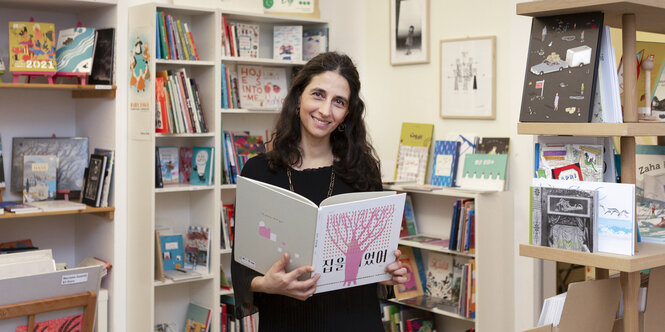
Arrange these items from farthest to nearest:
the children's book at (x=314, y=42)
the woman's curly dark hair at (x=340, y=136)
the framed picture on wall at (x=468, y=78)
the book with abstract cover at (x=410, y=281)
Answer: the children's book at (x=314, y=42), the book with abstract cover at (x=410, y=281), the framed picture on wall at (x=468, y=78), the woman's curly dark hair at (x=340, y=136)

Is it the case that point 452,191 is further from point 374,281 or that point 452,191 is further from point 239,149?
point 374,281

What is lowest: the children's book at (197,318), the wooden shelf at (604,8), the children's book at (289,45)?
the children's book at (197,318)

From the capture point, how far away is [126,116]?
379 centimetres

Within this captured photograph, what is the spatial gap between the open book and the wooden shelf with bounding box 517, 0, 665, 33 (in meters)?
0.63

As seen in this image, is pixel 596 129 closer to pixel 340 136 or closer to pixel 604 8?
pixel 604 8

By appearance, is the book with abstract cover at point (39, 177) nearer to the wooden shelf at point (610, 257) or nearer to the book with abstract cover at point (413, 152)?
the book with abstract cover at point (413, 152)

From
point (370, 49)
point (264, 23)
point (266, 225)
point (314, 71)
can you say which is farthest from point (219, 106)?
point (266, 225)

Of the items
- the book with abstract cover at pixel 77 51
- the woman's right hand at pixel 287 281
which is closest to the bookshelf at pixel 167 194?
the book with abstract cover at pixel 77 51

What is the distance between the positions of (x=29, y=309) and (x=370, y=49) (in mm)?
2830

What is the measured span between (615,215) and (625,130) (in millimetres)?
221

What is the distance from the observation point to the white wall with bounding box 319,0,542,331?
145 inches

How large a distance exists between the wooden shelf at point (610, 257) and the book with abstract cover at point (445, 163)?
1.98 m

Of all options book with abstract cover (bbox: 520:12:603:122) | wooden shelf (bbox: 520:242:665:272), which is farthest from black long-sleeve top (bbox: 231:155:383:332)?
book with abstract cover (bbox: 520:12:603:122)

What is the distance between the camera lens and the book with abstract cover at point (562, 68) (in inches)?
73.5
